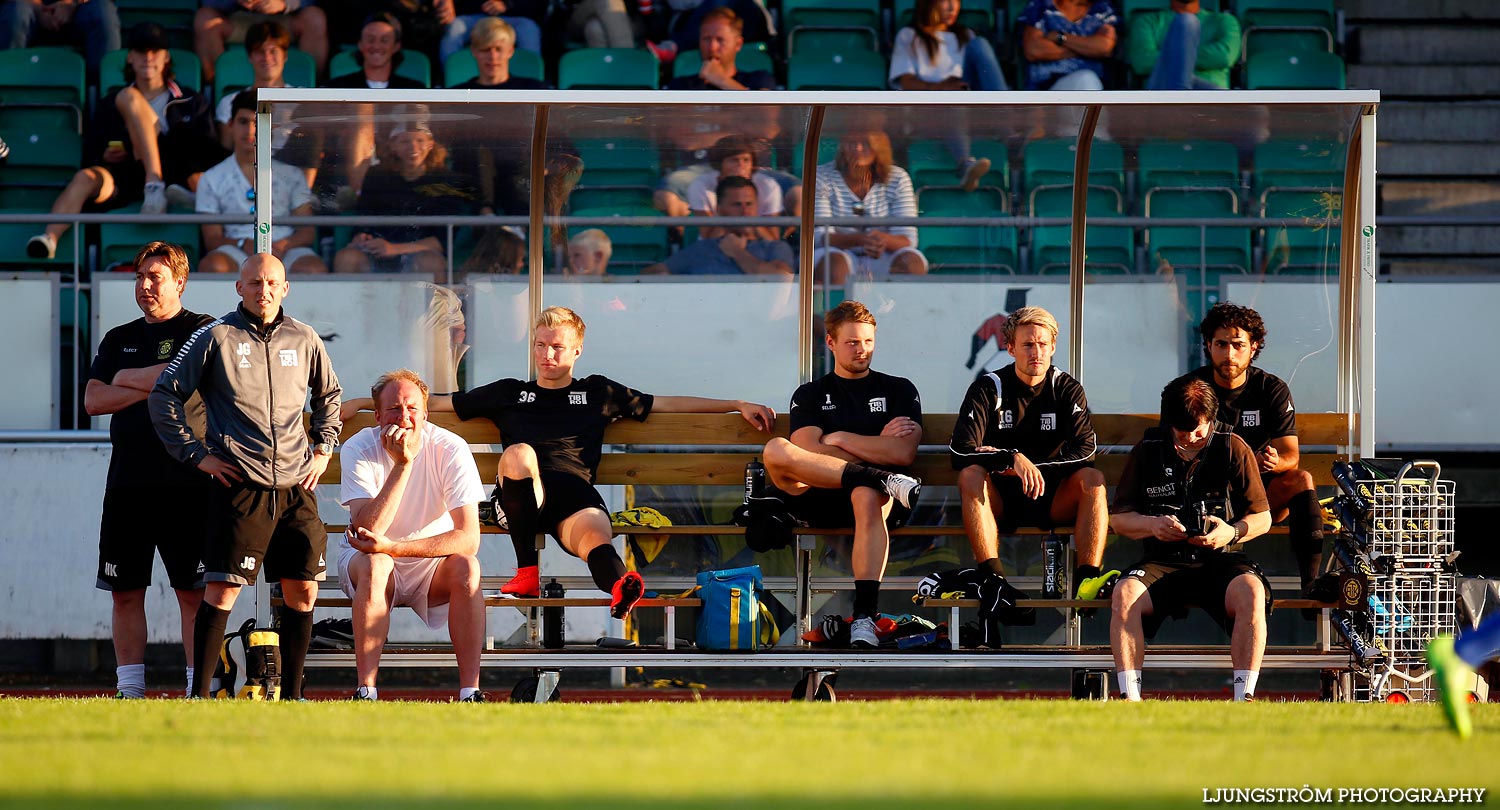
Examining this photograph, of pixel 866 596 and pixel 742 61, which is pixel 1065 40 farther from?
pixel 866 596

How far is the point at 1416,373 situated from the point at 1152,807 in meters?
7.49

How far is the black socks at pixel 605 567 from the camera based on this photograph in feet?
24.5

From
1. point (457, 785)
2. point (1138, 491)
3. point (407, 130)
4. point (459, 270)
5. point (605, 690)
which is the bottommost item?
point (605, 690)

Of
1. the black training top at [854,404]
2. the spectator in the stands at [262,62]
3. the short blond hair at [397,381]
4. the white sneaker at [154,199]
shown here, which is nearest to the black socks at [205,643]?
the short blond hair at [397,381]

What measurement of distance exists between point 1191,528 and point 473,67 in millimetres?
6795

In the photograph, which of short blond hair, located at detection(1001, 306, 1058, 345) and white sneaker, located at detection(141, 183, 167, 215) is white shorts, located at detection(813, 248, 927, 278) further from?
white sneaker, located at detection(141, 183, 167, 215)

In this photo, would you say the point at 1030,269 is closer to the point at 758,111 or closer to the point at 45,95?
the point at 758,111

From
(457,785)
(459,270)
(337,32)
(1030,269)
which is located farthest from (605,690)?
(457,785)

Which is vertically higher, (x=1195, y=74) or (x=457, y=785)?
(x=1195, y=74)

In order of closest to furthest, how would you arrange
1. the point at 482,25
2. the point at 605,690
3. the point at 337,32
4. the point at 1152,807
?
the point at 1152,807 → the point at 605,690 → the point at 482,25 → the point at 337,32

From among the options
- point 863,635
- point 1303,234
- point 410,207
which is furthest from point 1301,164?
point 410,207

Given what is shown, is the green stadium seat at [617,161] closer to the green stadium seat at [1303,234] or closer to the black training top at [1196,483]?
Result: the black training top at [1196,483]

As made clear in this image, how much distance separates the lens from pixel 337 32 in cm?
1297

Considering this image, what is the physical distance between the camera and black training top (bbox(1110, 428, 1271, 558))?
24.7 ft
